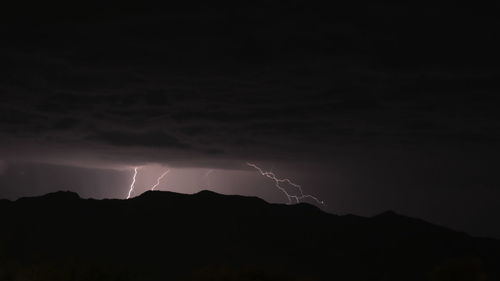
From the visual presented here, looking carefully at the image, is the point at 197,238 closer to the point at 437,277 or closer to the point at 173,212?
the point at 173,212

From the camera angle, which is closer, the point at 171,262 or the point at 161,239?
the point at 171,262

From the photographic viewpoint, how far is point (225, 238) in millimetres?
87250

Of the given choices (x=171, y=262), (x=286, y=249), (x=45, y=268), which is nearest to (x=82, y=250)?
(x=171, y=262)

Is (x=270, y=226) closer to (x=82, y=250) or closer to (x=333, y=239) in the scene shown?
(x=333, y=239)

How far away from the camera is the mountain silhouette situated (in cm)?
7269

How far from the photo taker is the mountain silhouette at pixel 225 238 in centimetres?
7269

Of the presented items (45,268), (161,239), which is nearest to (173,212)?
(161,239)

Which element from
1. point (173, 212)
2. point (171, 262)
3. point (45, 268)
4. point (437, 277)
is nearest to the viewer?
point (437, 277)

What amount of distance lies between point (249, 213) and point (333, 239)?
768 inches

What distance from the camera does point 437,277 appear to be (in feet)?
92.5

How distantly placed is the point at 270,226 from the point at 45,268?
213ft

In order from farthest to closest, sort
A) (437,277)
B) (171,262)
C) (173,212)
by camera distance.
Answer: (173,212), (171,262), (437,277)

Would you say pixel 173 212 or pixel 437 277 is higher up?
pixel 173 212

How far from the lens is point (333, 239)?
8488cm
